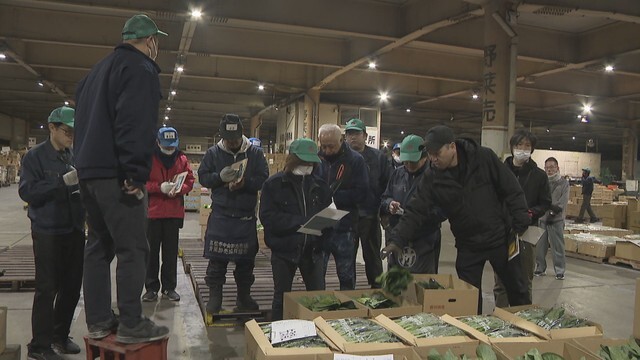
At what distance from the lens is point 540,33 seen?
10.9 m

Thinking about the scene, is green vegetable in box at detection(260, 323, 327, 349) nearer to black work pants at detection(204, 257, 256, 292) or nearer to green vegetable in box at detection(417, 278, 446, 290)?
green vegetable in box at detection(417, 278, 446, 290)

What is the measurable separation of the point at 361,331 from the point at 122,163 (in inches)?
57.4

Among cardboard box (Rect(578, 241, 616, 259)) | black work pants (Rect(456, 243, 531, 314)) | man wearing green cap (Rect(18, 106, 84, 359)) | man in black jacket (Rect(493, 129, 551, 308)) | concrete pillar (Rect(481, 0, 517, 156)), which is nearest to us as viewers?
man wearing green cap (Rect(18, 106, 84, 359))

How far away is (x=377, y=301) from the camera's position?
121 inches

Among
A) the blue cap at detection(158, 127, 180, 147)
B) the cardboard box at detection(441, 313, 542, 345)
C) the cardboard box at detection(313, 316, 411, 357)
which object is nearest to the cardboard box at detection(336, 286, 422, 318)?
the cardboard box at detection(441, 313, 542, 345)

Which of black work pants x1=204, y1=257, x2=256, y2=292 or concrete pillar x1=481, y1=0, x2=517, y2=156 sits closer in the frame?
black work pants x1=204, y1=257, x2=256, y2=292

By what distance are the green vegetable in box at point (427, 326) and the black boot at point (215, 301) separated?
1934 millimetres

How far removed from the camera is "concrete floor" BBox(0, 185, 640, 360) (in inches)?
148

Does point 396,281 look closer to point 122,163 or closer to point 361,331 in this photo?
point 361,331

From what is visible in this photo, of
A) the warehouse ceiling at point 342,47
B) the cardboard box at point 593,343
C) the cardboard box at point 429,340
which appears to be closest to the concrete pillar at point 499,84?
the warehouse ceiling at point 342,47

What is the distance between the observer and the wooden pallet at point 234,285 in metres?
4.24

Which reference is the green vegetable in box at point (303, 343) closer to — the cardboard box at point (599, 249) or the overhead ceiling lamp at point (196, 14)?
the overhead ceiling lamp at point (196, 14)

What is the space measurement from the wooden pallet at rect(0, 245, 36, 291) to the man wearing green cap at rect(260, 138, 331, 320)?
10.0 ft

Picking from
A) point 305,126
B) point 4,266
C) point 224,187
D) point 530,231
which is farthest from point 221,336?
point 305,126
